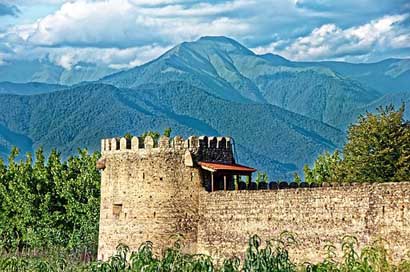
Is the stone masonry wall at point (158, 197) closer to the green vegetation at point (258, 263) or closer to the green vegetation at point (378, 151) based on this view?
the green vegetation at point (258, 263)

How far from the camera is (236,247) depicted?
3781cm

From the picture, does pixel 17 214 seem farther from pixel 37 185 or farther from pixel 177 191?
pixel 177 191

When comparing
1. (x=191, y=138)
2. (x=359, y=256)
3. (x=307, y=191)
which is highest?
(x=191, y=138)

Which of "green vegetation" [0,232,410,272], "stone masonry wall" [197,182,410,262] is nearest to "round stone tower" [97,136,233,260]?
"stone masonry wall" [197,182,410,262]

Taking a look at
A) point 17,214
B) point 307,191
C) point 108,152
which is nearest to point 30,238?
point 17,214

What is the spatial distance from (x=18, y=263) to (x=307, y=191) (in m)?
9.88

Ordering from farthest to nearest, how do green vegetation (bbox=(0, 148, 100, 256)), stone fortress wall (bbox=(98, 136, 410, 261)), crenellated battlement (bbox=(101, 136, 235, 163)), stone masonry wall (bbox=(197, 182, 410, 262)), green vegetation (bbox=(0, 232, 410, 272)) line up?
green vegetation (bbox=(0, 148, 100, 256)) → crenellated battlement (bbox=(101, 136, 235, 163)) → stone fortress wall (bbox=(98, 136, 410, 261)) → stone masonry wall (bbox=(197, 182, 410, 262)) → green vegetation (bbox=(0, 232, 410, 272))

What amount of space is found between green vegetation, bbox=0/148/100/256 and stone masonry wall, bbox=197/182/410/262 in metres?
16.7

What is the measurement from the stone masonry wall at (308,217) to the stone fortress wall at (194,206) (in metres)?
0.03

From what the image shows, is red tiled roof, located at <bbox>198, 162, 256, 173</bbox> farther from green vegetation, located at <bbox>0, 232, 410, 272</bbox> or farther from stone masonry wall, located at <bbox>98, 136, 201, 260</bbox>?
green vegetation, located at <bbox>0, 232, 410, 272</bbox>

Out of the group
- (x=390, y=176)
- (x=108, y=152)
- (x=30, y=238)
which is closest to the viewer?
(x=108, y=152)

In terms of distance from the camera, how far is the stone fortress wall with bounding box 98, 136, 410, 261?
34.8 metres

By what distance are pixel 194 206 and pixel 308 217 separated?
5.64 metres

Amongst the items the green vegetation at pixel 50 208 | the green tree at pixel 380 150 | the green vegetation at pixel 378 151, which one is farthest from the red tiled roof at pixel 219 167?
the green vegetation at pixel 50 208
